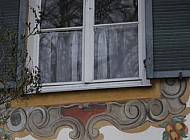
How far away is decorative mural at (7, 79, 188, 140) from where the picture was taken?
6.21m

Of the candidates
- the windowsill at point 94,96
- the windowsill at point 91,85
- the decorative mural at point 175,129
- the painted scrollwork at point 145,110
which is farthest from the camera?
the windowsill at point 91,85

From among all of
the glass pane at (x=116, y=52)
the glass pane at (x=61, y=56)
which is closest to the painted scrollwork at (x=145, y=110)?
the glass pane at (x=116, y=52)

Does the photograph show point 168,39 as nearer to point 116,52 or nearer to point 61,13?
point 116,52

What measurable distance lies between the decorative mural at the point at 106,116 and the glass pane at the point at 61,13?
3.73ft

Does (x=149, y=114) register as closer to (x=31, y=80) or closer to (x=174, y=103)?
(x=174, y=103)

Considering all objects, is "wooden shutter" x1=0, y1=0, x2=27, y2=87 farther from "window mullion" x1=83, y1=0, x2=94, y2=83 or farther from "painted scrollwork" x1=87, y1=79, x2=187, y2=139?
"painted scrollwork" x1=87, y1=79, x2=187, y2=139

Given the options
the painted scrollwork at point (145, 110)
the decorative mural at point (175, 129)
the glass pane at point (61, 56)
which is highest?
the glass pane at point (61, 56)

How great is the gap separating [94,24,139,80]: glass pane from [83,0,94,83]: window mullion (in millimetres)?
51

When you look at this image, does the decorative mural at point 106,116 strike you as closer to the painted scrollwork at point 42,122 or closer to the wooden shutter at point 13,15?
the painted scrollwork at point 42,122

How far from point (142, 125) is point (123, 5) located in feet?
5.21

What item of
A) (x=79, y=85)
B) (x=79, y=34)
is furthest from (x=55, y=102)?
(x=79, y=34)

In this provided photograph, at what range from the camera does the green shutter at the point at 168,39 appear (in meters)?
6.30

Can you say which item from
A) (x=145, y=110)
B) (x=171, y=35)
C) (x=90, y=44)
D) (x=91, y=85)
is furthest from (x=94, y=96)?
(x=171, y=35)

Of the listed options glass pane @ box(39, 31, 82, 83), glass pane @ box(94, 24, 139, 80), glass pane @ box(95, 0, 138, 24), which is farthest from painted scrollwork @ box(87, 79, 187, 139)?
glass pane @ box(95, 0, 138, 24)
